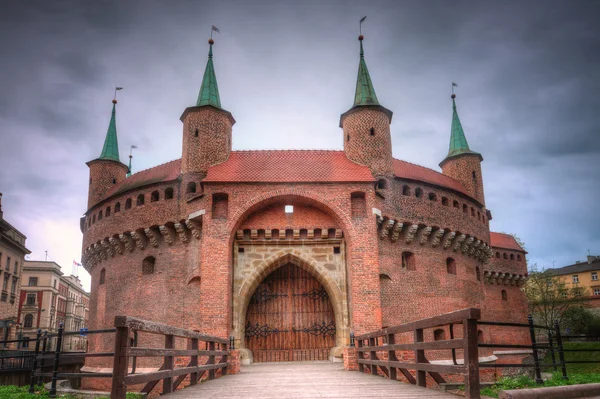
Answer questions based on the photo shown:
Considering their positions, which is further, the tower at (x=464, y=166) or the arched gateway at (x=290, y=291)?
the tower at (x=464, y=166)

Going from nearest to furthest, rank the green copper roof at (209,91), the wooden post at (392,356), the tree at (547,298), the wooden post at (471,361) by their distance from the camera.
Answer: the wooden post at (471,361) → the wooden post at (392,356) → the green copper roof at (209,91) → the tree at (547,298)

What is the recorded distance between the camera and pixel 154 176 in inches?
977

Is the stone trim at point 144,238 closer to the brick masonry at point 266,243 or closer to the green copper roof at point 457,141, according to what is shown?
the brick masonry at point 266,243

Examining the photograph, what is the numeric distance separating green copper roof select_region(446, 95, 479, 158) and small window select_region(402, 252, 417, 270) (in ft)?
31.5

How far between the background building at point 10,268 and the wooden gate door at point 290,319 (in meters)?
27.6

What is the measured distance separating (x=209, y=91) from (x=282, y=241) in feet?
27.3

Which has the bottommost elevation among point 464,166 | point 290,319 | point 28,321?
point 290,319

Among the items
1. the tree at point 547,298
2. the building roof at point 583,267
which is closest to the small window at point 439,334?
the tree at point 547,298

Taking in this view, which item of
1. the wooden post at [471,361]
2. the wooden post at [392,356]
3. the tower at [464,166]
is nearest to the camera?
the wooden post at [471,361]

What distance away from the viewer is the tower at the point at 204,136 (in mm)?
22891

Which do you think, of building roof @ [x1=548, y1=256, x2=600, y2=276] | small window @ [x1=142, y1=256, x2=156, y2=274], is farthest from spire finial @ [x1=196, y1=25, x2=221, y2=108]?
building roof @ [x1=548, y1=256, x2=600, y2=276]

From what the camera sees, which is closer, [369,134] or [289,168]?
[289,168]

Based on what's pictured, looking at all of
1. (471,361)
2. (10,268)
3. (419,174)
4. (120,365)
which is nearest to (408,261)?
(419,174)

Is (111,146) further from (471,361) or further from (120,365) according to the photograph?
(471,361)
